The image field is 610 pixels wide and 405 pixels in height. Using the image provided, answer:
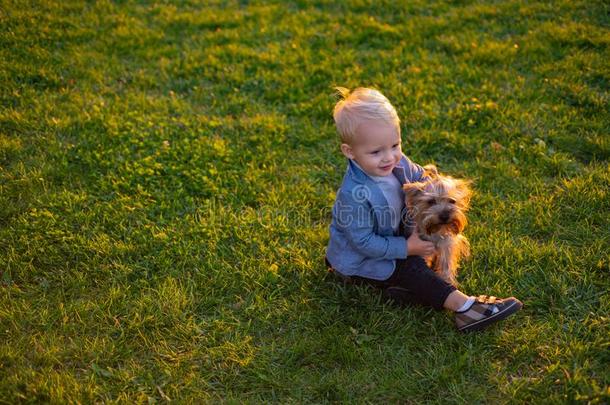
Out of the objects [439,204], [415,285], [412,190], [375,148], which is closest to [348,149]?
[375,148]

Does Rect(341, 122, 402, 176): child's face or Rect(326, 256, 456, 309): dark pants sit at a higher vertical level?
Rect(341, 122, 402, 176): child's face

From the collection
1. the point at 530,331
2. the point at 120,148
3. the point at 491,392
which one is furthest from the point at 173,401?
the point at 120,148

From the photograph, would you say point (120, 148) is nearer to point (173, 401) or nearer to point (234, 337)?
point (234, 337)

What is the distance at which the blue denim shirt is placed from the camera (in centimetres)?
338

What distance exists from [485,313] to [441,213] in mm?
685

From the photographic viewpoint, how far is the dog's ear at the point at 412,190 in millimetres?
3301

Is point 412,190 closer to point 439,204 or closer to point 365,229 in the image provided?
point 439,204

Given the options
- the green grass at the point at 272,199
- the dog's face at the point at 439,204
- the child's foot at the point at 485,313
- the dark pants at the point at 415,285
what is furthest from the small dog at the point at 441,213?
the green grass at the point at 272,199

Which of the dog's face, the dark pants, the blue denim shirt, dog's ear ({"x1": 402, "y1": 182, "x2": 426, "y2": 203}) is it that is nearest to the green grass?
the dark pants

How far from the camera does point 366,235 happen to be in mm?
3389

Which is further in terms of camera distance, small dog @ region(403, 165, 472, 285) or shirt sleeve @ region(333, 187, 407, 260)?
shirt sleeve @ region(333, 187, 407, 260)

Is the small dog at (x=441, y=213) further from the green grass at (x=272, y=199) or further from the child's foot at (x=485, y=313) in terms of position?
the green grass at (x=272, y=199)

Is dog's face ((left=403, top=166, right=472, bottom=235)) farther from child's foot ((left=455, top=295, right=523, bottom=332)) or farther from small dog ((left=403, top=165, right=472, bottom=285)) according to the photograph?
child's foot ((left=455, top=295, right=523, bottom=332))

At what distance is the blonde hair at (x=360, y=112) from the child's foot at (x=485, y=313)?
121 cm
